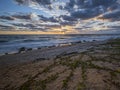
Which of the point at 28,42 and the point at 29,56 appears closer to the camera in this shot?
the point at 29,56

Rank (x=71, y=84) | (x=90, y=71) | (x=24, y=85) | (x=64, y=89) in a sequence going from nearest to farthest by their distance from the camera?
(x=64, y=89) < (x=71, y=84) < (x=24, y=85) < (x=90, y=71)

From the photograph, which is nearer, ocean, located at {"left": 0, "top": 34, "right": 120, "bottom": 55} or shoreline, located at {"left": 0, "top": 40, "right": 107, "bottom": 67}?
shoreline, located at {"left": 0, "top": 40, "right": 107, "bottom": 67}

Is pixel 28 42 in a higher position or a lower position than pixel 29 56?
lower

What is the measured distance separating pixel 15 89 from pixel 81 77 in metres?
3.40

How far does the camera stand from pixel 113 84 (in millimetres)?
6199

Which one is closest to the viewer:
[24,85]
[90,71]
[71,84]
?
[71,84]

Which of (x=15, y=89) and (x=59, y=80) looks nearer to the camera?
(x=15, y=89)

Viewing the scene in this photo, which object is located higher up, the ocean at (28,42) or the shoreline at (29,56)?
the shoreline at (29,56)

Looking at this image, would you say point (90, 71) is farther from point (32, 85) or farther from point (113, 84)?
point (32, 85)

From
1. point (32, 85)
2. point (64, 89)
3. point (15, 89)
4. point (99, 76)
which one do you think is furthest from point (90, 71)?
point (15, 89)

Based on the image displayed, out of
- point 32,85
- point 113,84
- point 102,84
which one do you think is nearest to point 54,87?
point 32,85

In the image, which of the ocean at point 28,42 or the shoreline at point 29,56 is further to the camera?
the ocean at point 28,42

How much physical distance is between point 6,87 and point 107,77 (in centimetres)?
527

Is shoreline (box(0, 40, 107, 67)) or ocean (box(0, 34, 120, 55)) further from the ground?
Result: shoreline (box(0, 40, 107, 67))
